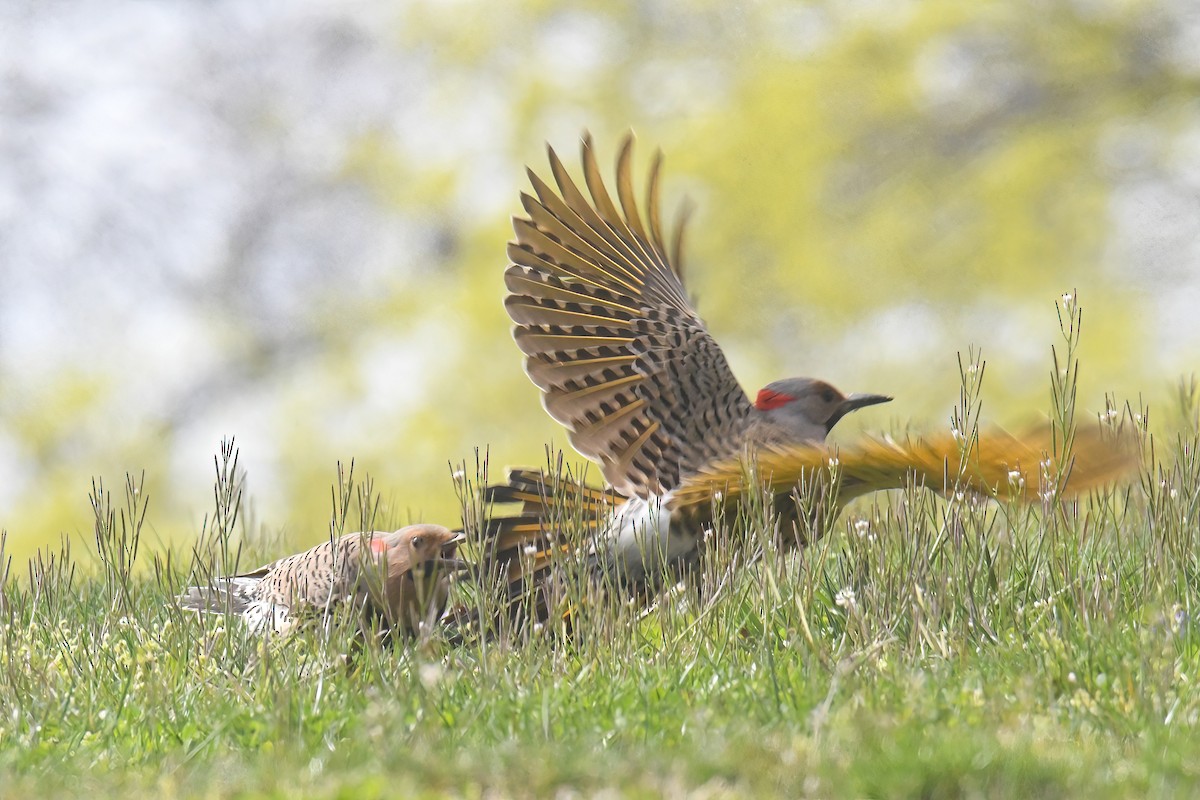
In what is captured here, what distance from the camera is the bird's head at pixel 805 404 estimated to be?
554 cm

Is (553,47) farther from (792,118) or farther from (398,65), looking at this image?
(792,118)

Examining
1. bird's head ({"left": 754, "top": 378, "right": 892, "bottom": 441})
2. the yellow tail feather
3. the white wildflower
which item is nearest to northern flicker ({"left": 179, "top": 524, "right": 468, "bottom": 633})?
the white wildflower

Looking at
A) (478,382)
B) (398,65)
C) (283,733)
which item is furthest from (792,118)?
(283,733)

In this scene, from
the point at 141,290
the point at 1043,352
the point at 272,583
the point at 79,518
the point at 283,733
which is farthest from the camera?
the point at 141,290

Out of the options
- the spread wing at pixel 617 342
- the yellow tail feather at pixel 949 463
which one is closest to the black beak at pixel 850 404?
the spread wing at pixel 617 342

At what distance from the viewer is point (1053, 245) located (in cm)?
1389

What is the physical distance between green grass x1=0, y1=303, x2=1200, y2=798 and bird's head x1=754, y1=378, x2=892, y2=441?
59 centimetres

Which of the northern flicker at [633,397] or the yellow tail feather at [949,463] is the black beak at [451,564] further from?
the yellow tail feather at [949,463]

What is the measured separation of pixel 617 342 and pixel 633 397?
0.23 metres

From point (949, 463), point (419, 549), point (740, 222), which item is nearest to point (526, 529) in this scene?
point (419, 549)

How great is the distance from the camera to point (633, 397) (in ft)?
18.3

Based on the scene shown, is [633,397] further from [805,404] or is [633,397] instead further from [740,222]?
[740,222]

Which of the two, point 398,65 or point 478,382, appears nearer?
point 478,382

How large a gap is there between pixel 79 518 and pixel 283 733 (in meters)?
13.8
